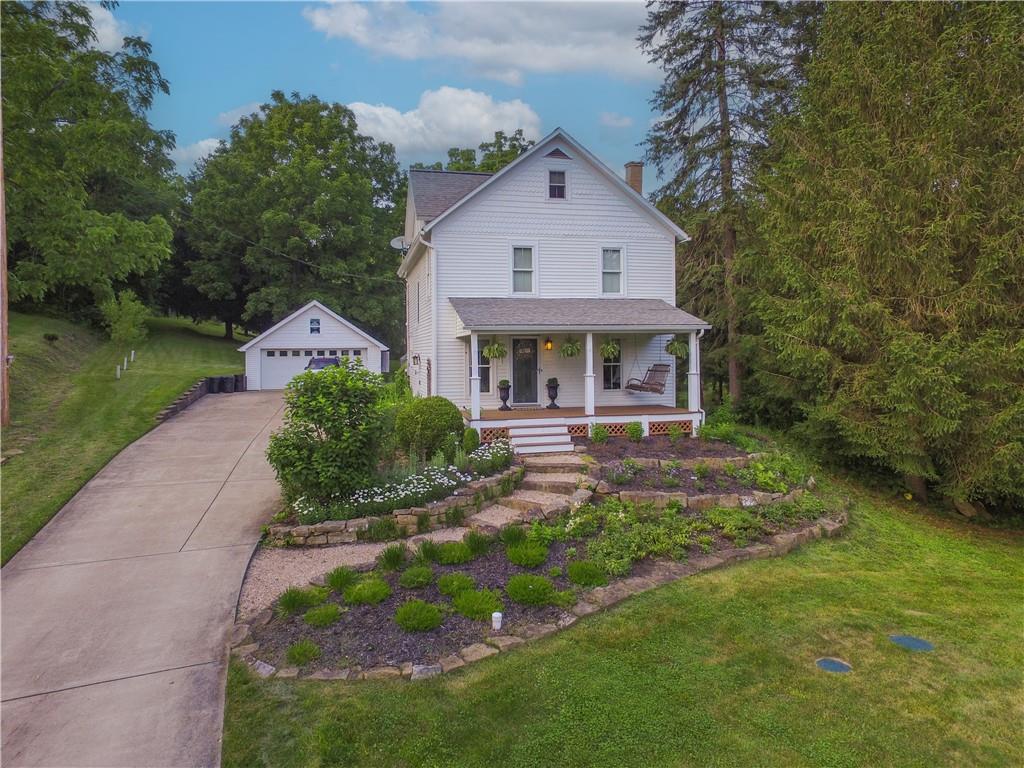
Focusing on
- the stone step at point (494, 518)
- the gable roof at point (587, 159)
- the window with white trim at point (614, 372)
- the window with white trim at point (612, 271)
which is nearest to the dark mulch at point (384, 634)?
the stone step at point (494, 518)

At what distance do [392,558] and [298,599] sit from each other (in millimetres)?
1160

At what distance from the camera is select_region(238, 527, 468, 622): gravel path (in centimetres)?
555

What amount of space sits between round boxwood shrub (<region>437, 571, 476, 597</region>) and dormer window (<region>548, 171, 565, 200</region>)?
11.3 meters

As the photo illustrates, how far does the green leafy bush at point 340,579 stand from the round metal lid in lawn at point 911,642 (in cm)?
536

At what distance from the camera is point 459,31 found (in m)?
12.6

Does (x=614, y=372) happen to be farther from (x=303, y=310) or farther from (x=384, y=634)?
(x=303, y=310)

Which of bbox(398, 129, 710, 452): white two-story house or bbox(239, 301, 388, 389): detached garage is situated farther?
bbox(239, 301, 388, 389): detached garage

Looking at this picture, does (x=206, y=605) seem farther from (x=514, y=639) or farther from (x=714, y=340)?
(x=714, y=340)

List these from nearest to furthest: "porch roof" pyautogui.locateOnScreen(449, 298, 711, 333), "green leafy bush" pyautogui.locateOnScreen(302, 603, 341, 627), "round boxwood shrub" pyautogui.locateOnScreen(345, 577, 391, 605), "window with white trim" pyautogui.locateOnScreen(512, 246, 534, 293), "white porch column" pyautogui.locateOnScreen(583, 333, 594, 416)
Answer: "green leafy bush" pyautogui.locateOnScreen(302, 603, 341, 627), "round boxwood shrub" pyautogui.locateOnScreen(345, 577, 391, 605), "porch roof" pyautogui.locateOnScreen(449, 298, 711, 333), "white porch column" pyautogui.locateOnScreen(583, 333, 594, 416), "window with white trim" pyautogui.locateOnScreen(512, 246, 534, 293)

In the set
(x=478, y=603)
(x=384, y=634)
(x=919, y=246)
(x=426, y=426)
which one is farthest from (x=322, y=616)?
(x=919, y=246)

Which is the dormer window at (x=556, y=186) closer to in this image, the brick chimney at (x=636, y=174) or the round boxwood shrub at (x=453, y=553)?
the brick chimney at (x=636, y=174)

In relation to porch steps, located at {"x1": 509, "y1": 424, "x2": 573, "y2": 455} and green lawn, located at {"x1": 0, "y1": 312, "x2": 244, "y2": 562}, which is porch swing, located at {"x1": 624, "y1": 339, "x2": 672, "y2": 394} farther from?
green lawn, located at {"x1": 0, "y1": 312, "x2": 244, "y2": 562}

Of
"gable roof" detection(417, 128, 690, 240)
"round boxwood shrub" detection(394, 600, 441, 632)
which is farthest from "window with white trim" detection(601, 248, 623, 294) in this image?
"round boxwood shrub" detection(394, 600, 441, 632)

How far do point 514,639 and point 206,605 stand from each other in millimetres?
3236
